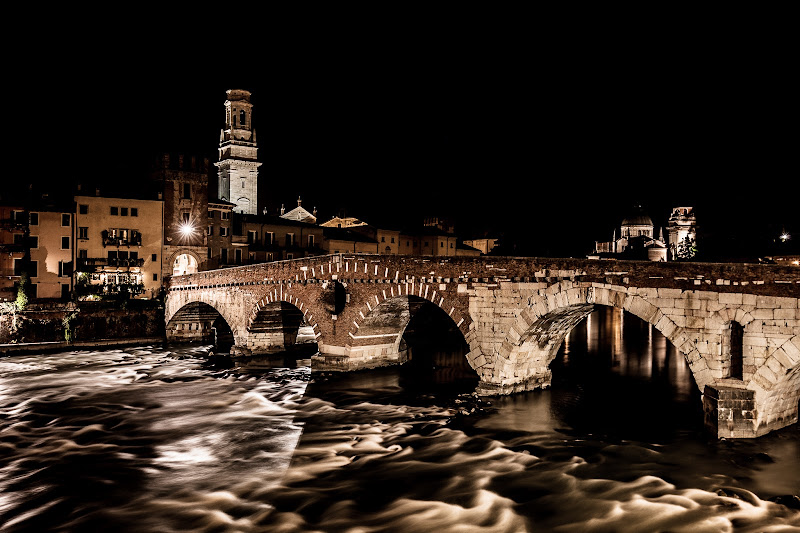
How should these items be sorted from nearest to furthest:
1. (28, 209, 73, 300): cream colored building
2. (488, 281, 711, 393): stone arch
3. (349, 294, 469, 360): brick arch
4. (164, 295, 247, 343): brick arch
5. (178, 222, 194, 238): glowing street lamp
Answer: (488, 281, 711, 393): stone arch < (349, 294, 469, 360): brick arch < (164, 295, 247, 343): brick arch < (28, 209, 73, 300): cream colored building < (178, 222, 194, 238): glowing street lamp

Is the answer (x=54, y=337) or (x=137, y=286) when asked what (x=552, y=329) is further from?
(x=137, y=286)

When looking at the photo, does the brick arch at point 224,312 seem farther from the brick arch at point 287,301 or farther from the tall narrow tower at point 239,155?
the tall narrow tower at point 239,155

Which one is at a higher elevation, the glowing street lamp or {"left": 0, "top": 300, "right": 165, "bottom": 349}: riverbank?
the glowing street lamp

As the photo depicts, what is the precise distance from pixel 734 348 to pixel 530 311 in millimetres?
5073

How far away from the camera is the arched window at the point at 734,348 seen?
13.7 metres

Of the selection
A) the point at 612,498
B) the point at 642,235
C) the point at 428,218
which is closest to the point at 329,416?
the point at 612,498

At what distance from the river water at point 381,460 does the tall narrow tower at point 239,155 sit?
119 feet

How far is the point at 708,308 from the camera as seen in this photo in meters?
13.9

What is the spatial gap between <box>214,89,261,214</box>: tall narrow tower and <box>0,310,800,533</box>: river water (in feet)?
119

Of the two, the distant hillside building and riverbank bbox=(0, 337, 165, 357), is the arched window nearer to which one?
riverbank bbox=(0, 337, 165, 357)

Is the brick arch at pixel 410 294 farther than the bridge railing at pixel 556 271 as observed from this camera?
Yes

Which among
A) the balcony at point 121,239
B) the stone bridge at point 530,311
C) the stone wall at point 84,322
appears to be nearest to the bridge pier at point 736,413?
the stone bridge at point 530,311

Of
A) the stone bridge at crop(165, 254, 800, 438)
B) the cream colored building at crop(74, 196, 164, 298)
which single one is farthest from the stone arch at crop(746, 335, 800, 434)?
the cream colored building at crop(74, 196, 164, 298)

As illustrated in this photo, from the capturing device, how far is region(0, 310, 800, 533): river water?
1149 cm
